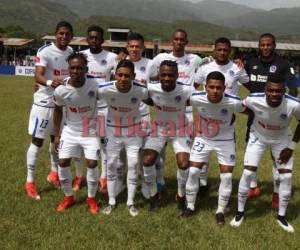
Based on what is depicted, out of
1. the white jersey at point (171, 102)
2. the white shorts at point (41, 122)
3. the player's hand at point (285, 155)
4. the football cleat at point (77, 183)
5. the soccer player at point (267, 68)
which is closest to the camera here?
the player's hand at point (285, 155)

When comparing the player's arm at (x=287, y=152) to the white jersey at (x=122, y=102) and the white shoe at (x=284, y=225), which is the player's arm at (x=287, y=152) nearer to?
the white shoe at (x=284, y=225)

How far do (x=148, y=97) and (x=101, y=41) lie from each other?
59.6 inches

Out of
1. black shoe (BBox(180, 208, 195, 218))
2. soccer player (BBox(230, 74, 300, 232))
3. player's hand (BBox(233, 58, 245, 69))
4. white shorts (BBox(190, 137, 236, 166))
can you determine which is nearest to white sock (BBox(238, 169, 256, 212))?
soccer player (BBox(230, 74, 300, 232))

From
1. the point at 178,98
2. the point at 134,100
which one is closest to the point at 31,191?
the point at 134,100

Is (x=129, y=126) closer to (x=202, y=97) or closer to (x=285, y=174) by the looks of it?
(x=202, y=97)

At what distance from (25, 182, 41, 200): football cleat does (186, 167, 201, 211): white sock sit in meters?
2.41

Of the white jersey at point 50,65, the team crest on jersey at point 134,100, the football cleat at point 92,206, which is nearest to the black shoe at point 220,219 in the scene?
the football cleat at point 92,206

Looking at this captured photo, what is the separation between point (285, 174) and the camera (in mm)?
5809

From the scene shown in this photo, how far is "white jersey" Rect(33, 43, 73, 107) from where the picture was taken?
670 cm

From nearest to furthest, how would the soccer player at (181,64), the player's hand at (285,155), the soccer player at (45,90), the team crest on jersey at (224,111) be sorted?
the player's hand at (285,155) < the team crest on jersey at (224,111) < the soccer player at (45,90) < the soccer player at (181,64)

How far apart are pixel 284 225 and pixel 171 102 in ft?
7.86

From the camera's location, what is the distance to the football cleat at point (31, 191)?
21.9 feet

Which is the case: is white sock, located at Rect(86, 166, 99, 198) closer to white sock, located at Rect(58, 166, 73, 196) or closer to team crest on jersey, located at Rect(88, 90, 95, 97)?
white sock, located at Rect(58, 166, 73, 196)

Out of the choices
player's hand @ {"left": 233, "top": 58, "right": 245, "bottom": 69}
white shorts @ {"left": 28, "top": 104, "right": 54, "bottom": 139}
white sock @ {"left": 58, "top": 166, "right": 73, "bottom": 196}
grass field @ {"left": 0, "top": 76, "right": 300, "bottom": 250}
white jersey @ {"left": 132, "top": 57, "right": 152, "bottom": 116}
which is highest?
player's hand @ {"left": 233, "top": 58, "right": 245, "bottom": 69}
